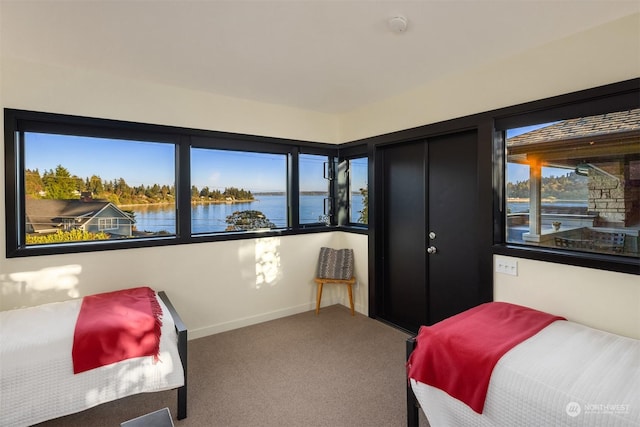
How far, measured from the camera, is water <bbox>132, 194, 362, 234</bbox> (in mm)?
3154

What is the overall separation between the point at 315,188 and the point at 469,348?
2.84 metres

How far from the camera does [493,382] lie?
5.15 ft

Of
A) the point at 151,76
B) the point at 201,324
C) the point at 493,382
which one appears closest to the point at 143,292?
the point at 201,324

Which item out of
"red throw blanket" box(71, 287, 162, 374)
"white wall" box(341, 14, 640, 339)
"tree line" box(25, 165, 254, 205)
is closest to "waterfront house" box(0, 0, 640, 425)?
"white wall" box(341, 14, 640, 339)

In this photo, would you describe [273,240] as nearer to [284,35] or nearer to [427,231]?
[427,231]

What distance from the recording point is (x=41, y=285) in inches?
103

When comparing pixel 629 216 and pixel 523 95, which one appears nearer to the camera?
pixel 629 216

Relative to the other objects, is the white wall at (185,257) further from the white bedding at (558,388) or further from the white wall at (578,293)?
the white bedding at (558,388)

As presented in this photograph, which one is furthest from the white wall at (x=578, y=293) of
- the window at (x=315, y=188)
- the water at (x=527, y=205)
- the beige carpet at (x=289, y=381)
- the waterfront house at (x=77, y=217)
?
the waterfront house at (x=77, y=217)

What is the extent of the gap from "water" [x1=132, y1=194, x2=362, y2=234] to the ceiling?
4.00 ft

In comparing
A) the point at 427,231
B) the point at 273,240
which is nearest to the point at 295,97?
the point at 273,240

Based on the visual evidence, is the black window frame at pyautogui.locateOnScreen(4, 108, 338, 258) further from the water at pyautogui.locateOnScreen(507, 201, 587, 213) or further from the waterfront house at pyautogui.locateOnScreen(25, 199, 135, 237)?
the water at pyautogui.locateOnScreen(507, 201, 587, 213)

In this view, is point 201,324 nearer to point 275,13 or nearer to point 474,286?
point 474,286

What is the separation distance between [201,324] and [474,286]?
105 inches
